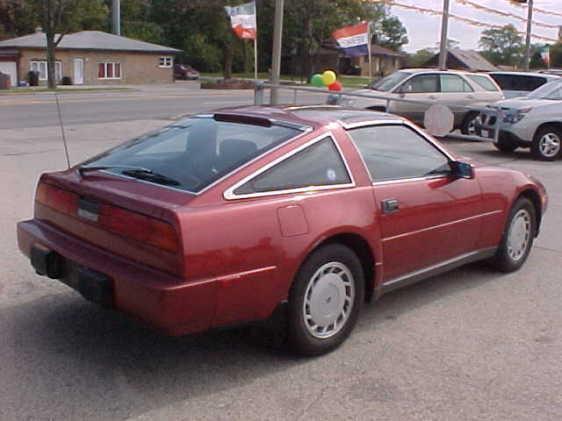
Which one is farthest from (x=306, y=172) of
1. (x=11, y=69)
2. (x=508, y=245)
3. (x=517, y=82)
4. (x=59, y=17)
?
(x=11, y=69)

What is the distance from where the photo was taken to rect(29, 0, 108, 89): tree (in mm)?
40625

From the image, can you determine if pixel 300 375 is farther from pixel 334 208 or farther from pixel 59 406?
pixel 59 406

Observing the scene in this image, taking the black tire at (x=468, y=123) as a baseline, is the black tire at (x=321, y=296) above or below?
below

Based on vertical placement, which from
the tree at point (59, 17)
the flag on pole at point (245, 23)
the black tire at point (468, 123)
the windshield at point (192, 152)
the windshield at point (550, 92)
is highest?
the tree at point (59, 17)

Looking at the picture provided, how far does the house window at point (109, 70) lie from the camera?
50503 millimetres

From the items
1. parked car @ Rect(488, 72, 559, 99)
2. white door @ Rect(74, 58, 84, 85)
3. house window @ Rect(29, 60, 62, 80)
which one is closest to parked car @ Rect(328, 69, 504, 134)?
parked car @ Rect(488, 72, 559, 99)

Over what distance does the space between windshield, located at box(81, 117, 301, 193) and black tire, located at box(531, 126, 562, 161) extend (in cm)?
1049

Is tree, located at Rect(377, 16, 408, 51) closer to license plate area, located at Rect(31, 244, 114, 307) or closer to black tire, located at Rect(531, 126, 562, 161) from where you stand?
black tire, located at Rect(531, 126, 562, 161)

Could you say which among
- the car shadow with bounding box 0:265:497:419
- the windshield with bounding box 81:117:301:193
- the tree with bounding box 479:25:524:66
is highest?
the tree with bounding box 479:25:524:66

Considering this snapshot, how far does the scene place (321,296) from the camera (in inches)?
169

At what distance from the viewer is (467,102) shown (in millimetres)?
17469

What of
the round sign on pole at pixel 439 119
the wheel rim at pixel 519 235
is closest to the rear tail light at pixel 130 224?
the wheel rim at pixel 519 235

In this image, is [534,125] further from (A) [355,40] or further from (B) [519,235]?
(A) [355,40]

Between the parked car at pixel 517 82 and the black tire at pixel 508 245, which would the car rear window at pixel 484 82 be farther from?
the black tire at pixel 508 245
